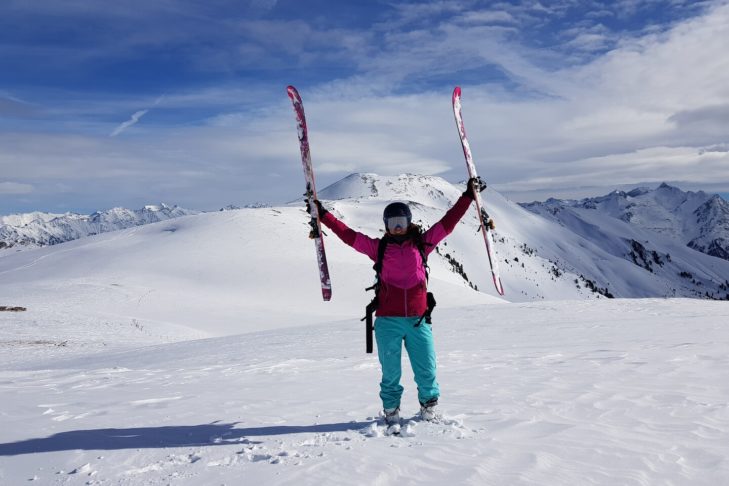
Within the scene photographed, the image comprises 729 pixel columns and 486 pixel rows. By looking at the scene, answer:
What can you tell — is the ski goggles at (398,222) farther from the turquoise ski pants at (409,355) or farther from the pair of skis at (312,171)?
the pair of skis at (312,171)

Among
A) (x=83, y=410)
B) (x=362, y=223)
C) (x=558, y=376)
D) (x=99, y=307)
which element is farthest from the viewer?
(x=362, y=223)

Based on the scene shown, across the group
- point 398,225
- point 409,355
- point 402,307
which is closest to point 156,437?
point 409,355

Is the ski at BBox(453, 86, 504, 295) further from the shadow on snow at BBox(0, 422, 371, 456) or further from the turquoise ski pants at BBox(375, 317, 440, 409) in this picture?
the shadow on snow at BBox(0, 422, 371, 456)

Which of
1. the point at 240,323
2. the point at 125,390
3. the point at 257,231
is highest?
the point at 257,231

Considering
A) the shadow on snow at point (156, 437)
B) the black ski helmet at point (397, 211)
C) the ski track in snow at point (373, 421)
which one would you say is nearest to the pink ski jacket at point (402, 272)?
the black ski helmet at point (397, 211)

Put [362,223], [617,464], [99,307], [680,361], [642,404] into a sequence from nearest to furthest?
[617,464]
[642,404]
[680,361]
[99,307]
[362,223]

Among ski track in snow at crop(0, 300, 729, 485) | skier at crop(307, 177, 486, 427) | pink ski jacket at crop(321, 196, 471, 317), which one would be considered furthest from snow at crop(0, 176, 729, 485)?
pink ski jacket at crop(321, 196, 471, 317)

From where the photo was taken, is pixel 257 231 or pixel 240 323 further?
pixel 257 231

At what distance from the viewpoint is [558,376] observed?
930 centimetres

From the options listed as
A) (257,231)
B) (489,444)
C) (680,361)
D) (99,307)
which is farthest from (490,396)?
(257,231)

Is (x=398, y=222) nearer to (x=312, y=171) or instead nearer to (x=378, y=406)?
(x=312, y=171)

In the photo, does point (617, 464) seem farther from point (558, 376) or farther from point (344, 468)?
point (558, 376)

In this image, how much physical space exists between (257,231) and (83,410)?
6313 centimetres

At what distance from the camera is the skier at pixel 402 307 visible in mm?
6594
